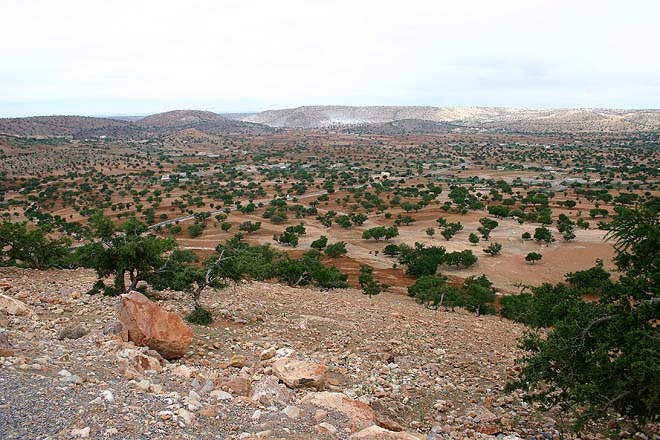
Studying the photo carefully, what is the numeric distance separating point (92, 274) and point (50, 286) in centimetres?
398

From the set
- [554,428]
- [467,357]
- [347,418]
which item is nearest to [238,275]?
[467,357]

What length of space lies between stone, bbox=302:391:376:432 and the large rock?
3648mm

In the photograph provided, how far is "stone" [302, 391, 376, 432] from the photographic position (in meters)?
7.46

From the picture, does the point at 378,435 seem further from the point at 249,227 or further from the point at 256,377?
the point at 249,227

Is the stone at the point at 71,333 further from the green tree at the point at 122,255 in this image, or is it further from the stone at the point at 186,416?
the stone at the point at 186,416

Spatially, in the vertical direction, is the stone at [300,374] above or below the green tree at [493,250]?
above

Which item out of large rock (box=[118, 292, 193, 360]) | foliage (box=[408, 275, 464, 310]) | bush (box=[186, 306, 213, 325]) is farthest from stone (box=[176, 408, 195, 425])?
foliage (box=[408, 275, 464, 310])

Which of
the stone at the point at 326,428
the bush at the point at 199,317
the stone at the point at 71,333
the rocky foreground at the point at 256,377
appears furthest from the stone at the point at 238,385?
the bush at the point at 199,317

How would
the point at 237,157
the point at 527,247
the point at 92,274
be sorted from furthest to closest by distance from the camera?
the point at 237,157, the point at 527,247, the point at 92,274

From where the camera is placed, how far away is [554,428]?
28.8 feet

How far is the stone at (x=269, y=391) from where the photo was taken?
8.14 meters

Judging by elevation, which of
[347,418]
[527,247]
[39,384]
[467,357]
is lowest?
[527,247]

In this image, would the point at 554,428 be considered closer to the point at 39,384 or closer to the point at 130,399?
the point at 130,399

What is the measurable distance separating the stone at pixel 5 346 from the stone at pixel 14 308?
2.45 metres
